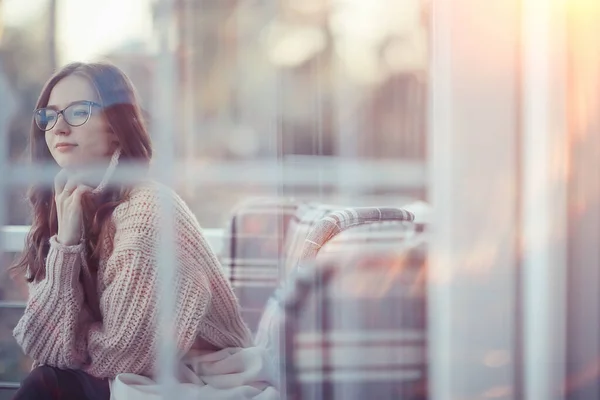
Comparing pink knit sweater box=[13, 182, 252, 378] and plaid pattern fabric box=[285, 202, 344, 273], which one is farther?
plaid pattern fabric box=[285, 202, 344, 273]

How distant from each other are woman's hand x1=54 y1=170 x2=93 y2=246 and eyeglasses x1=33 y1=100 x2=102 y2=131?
0.08 m

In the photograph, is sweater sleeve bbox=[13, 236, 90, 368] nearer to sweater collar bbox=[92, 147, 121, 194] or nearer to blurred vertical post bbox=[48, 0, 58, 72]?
sweater collar bbox=[92, 147, 121, 194]

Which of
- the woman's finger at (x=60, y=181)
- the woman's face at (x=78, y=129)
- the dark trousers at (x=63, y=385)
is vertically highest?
the woman's face at (x=78, y=129)

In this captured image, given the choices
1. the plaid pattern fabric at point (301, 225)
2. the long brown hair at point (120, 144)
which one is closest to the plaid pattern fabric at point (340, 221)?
the plaid pattern fabric at point (301, 225)

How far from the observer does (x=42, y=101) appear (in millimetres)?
1223

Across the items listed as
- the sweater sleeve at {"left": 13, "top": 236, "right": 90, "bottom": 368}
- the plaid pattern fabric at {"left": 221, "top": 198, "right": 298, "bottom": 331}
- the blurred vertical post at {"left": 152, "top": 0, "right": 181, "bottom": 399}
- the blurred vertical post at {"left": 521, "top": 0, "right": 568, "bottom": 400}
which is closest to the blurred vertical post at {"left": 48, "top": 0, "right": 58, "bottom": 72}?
the blurred vertical post at {"left": 152, "top": 0, "right": 181, "bottom": 399}

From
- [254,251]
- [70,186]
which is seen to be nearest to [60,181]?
[70,186]

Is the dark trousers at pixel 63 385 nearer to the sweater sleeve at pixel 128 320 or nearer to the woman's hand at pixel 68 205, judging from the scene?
the sweater sleeve at pixel 128 320

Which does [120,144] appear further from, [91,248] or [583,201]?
[583,201]

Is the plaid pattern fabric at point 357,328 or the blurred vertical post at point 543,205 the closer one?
the blurred vertical post at point 543,205

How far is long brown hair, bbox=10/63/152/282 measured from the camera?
1.21m

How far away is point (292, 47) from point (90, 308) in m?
0.58

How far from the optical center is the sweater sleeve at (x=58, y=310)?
1203 mm

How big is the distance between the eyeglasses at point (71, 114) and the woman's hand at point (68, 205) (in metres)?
0.08
